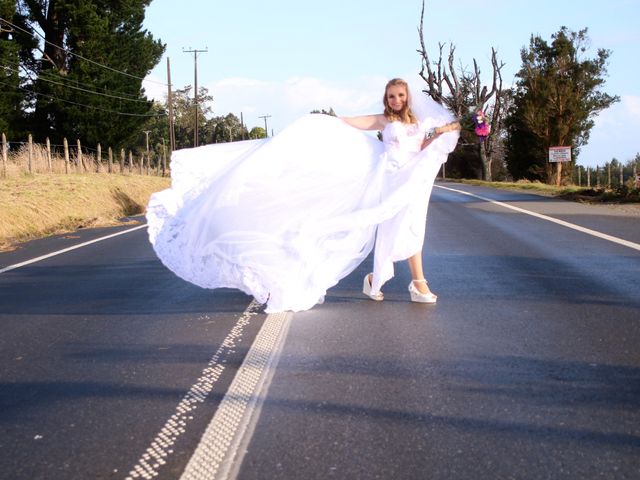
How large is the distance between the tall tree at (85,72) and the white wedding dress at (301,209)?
111 ft

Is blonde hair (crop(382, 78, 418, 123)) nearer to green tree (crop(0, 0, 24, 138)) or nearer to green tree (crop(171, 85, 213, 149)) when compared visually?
green tree (crop(0, 0, 24, 138))

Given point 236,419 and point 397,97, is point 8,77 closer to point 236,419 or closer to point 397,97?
point 397,97

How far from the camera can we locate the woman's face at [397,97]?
6.34 m

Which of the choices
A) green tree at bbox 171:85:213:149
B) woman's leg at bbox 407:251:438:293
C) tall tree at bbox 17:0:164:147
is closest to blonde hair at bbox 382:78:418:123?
woman's leg at bbox 407:251:438:293

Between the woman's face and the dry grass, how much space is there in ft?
27.8

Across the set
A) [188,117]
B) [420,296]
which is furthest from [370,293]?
[188,117]

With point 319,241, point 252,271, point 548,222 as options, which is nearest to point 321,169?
point 319,241

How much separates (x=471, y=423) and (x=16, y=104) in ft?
122

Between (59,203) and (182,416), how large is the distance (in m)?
16.2

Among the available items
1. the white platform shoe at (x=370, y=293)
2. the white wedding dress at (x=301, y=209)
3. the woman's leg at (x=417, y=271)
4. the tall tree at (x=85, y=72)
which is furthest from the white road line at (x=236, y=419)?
the tall tree at (x=85, y=72)

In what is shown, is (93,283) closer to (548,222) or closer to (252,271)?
(252,271)

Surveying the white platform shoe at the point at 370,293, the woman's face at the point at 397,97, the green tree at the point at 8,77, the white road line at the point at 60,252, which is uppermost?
the green tree at the point at 8,77

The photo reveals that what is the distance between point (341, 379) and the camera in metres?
4.23

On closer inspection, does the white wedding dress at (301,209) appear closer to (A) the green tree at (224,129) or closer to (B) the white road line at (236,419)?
(B) the white road line at (236,419)
